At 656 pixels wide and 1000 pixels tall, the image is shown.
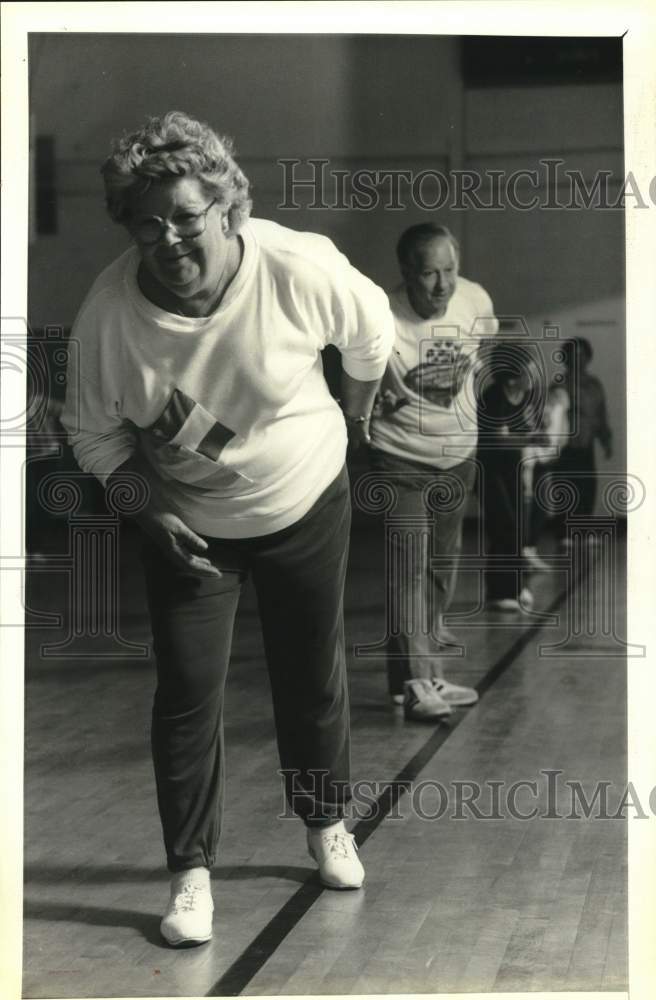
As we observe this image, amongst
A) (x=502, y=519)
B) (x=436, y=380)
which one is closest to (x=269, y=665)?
(x=436, y=380)

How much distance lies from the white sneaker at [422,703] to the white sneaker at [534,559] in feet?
8.55

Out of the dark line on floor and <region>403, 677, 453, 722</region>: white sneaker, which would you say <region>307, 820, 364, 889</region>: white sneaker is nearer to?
the dark line on floor

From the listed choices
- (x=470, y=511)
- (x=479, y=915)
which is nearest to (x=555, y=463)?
(x=470, y=511)

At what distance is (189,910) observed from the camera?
3.65 m

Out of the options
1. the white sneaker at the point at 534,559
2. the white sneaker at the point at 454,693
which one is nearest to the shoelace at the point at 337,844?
the white sneaker at the point at 454,693

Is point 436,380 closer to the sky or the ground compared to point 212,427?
closer to the sky

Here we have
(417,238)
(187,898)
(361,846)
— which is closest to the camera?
(187,898)

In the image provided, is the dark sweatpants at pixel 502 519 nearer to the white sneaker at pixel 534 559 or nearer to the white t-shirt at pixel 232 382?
the white sneaker at pixel 534 559

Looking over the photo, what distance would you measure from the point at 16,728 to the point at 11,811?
0.21 metres

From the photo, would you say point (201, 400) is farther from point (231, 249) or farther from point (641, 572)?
point (641, 572)

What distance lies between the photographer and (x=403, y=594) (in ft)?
17.7

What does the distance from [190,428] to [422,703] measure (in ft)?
7.53

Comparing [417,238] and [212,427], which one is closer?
[212,427]

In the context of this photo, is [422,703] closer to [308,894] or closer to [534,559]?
[308,894]
